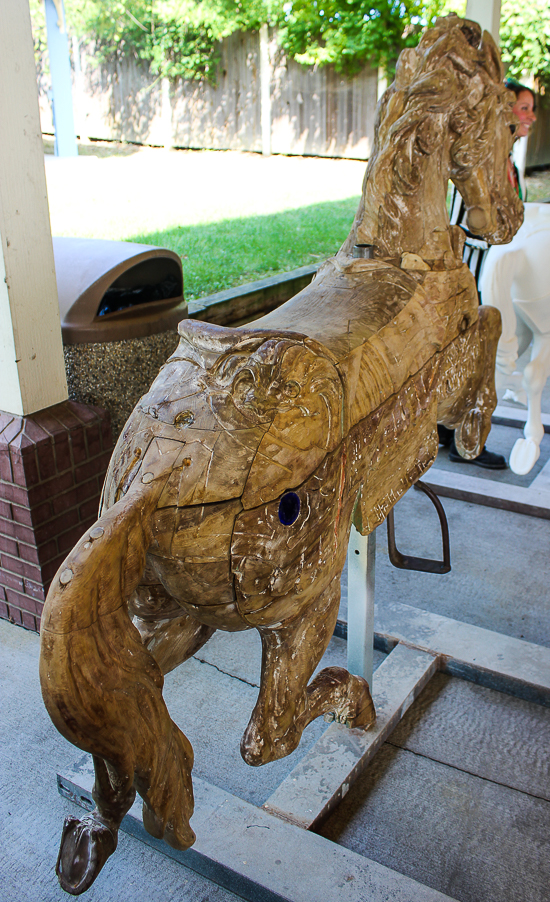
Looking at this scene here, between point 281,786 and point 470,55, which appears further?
point 281,786

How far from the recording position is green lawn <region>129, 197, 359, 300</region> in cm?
511

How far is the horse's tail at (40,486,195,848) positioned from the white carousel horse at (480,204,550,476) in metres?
1.90

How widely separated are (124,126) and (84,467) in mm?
10814

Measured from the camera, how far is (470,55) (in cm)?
156

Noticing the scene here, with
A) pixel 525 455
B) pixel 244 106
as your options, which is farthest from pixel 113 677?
pixel 244 106

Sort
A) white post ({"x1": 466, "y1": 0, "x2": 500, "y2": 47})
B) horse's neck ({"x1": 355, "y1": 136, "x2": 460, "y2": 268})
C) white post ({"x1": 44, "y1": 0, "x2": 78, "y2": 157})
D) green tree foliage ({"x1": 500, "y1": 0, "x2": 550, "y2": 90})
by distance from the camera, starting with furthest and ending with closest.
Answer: green tree foliage ({"x1": 500, "y1": 0, "x2": 550, "y2": 90}) < white post ({"x1": 44, "y1": 0, "x2": 78, "y2": 157}) < white post ({"x1": 466, "y1": 0, "x2": 500, "y2": 47}) < horse's neck ({"x1": 355, "y1": 136, "x2": 460, "y2": 268})

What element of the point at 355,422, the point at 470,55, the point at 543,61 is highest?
the point at 543,61

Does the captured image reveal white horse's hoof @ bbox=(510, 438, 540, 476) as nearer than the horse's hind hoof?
No

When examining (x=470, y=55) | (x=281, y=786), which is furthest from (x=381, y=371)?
(x=281, y=786)

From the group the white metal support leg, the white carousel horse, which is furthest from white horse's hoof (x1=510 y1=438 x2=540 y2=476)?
the white metal support leg

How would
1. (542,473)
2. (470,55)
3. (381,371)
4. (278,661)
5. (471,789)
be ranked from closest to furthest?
(278,661)
(381,371)
(470,55)
(471,789)
(542,473)

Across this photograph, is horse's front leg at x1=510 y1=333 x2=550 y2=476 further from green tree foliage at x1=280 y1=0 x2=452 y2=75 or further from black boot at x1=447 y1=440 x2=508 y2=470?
green tree foliage at x1=280 y1=0 x2=452 y2=75

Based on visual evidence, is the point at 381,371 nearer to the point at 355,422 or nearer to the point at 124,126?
the point at 355,422

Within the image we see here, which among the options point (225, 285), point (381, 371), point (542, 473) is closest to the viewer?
point (381, 371)
